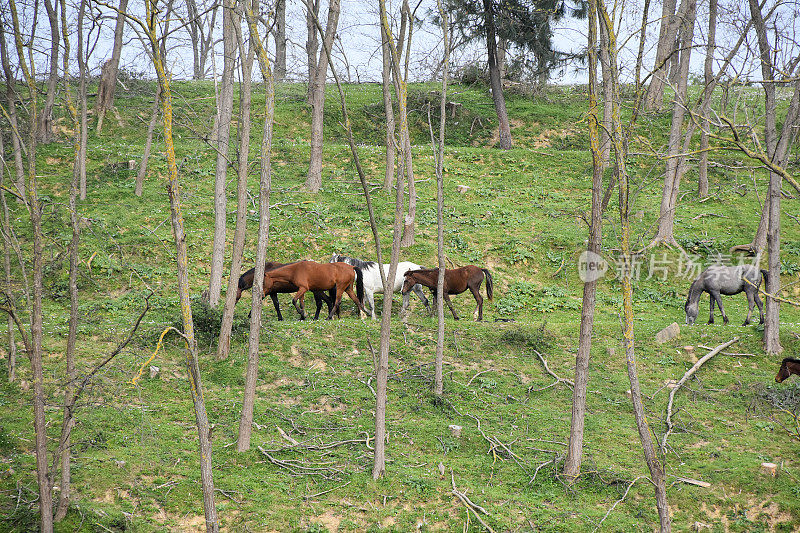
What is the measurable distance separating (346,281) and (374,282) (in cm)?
121

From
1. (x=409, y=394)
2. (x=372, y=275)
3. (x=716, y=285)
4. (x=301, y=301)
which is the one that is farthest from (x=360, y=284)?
(x=716, y=285)

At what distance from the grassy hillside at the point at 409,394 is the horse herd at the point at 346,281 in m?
0.66

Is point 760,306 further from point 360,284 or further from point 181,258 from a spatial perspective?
point 181,258

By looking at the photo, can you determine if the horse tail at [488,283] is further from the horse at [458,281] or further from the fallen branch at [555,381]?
the fallen branch at [555,381]

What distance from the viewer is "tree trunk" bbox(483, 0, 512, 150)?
85.4ft

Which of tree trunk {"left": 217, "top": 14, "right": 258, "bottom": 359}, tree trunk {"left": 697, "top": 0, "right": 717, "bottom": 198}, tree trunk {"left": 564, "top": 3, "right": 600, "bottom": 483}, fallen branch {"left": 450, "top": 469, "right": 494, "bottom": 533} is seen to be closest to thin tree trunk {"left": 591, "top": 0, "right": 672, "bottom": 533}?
tree trunk {"left": 564, "top": 3, "right": 600, "bottom": 483}

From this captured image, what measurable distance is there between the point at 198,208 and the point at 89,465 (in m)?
12.7

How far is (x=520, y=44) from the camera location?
88.9 ft

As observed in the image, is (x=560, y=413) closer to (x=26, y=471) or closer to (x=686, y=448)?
(x=686, y=448)

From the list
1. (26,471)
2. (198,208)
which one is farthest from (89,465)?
(198,208)

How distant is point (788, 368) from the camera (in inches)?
420

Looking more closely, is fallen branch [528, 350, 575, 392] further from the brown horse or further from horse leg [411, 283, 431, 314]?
the brown horse

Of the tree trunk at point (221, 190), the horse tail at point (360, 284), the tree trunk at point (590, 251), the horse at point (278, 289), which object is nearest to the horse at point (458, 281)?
the horse tail at point (360, 284)

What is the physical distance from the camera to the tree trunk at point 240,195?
29.1ft
